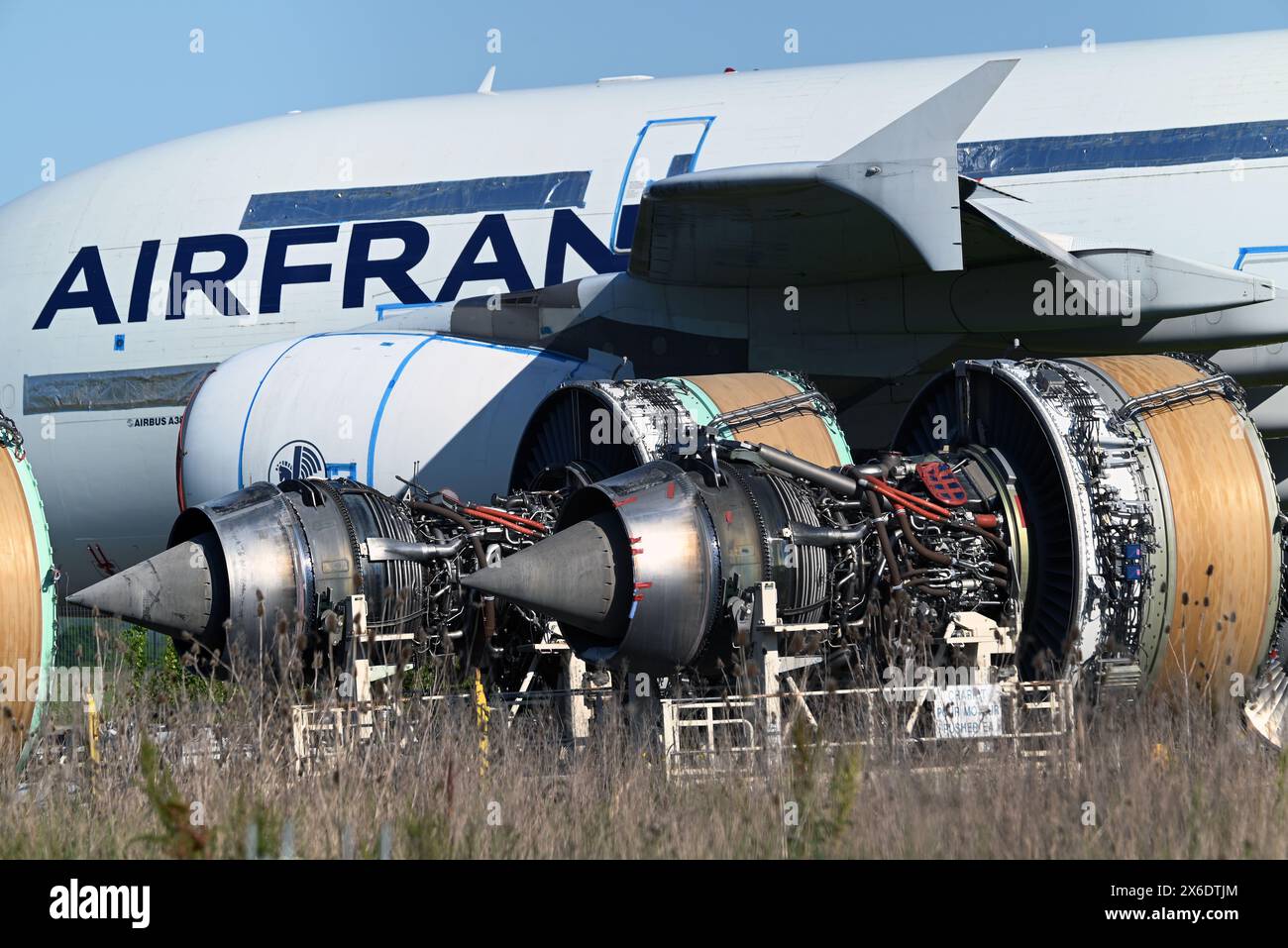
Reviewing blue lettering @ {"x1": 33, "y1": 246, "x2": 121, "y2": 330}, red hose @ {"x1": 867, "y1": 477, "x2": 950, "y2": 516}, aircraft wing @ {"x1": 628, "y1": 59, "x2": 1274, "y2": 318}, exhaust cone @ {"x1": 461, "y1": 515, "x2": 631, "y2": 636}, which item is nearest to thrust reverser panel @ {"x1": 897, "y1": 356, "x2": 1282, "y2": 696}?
red hose @ {"x1": 867, "y1": 477, "x2": 950, "y2": 516}

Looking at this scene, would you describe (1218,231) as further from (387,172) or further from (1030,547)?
(387,172)

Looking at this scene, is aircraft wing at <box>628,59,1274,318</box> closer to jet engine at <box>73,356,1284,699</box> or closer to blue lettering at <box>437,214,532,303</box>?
blue lettering at <box>437,214,532,303</box>

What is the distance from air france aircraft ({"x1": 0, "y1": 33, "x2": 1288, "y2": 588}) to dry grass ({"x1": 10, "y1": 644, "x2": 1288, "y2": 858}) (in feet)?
18.4

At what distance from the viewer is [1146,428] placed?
32.9 ft

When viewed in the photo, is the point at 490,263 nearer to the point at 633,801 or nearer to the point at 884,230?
the point at 884,230

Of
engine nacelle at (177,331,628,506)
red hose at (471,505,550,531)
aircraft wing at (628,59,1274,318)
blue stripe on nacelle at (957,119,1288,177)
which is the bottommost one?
red hose at (471,505,550,531)

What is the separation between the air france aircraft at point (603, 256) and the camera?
46.8ft

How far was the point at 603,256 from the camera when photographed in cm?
1736

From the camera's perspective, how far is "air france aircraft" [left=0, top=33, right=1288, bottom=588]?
562 inches

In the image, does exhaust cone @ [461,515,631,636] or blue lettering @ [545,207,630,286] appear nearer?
exhaust cone @ [461,515,631,636]

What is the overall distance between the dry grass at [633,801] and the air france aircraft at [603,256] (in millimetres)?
5600

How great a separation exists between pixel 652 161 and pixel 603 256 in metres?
1.29
